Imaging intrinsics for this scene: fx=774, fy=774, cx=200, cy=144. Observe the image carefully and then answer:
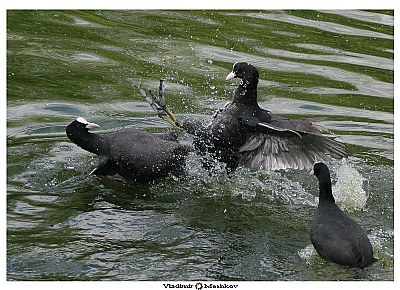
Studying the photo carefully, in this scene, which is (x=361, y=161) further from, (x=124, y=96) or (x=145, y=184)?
(x=124, y=96)

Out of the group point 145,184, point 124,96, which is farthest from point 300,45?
point 145,184

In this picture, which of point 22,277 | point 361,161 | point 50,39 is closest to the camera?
point 22,277

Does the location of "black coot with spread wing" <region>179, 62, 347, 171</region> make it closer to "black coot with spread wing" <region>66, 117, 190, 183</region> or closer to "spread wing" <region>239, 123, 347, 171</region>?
"spread wing" <region>239, 123, 347, 171</region>

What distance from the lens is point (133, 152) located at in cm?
641

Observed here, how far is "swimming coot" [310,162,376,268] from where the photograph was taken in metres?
5.10

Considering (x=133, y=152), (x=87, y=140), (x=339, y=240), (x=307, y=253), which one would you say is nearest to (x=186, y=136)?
(x=133, y=152)

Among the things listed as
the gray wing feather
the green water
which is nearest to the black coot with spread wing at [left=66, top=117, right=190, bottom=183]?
the green water

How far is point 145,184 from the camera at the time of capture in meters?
6.50

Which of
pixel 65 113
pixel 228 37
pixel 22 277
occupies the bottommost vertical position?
pixel 22 277

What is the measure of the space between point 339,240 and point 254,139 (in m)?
1.50

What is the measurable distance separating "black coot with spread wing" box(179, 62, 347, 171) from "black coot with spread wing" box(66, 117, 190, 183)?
269 mm

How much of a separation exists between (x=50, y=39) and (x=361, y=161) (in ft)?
14.3

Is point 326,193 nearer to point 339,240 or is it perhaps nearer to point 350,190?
point 339,240

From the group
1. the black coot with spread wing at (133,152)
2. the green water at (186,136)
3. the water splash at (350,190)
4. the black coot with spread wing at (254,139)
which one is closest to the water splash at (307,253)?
the green water at (186,136)
